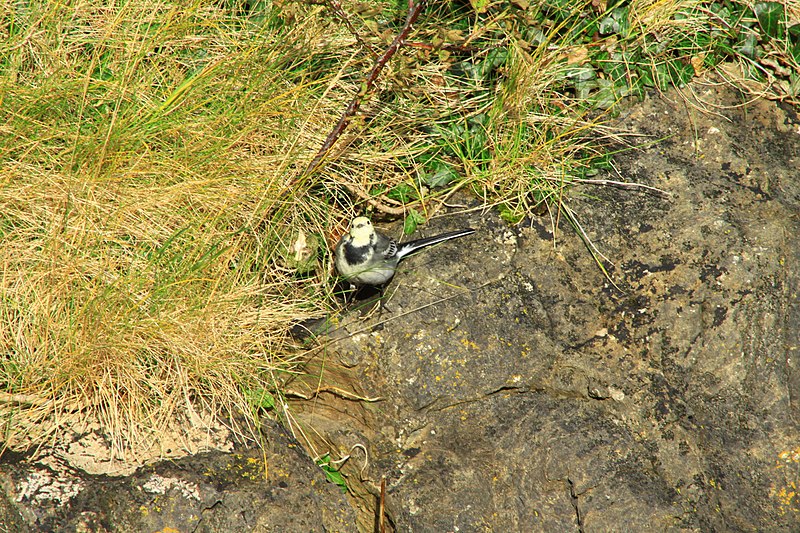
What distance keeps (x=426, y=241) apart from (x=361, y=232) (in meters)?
0.37

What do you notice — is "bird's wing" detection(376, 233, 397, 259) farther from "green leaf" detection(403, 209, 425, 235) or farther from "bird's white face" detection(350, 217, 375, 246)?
"green leaf" detection(403, 209, 425, 235)

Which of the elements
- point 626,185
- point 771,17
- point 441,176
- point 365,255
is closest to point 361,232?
point 365,255

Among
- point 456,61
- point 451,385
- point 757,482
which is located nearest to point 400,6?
point 456,61

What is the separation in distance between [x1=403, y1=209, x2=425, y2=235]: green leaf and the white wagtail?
0.66 ft

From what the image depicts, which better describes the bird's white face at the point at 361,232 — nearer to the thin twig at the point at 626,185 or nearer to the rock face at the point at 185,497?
the rock face at the point at 185,497

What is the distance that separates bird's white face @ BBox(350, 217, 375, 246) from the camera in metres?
2.94

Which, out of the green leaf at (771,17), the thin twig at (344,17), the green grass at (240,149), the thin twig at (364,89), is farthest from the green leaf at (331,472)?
the green leaf at (771,17)

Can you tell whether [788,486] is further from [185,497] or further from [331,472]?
[185,497]

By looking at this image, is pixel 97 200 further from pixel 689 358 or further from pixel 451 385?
pixel 689 358

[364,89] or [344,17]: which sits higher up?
[344,17]

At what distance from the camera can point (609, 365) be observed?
2861mm

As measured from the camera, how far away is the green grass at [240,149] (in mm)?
2652

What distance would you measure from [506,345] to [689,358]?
2.51 feet

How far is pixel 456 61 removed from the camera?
3766mm
